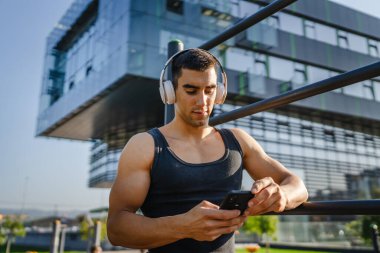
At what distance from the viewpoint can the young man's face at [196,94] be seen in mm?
1469

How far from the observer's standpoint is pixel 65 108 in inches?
825

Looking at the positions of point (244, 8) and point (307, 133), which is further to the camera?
point (307, 133)

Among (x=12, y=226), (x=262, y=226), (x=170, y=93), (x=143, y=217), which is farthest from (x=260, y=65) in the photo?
(x=12, y=226)

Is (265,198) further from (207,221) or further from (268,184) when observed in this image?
(207,221)

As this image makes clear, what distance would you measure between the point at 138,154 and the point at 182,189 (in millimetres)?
236

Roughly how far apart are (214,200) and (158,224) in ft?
0.99

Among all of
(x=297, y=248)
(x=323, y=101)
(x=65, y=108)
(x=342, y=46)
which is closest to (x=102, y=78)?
(x=65, y=108)

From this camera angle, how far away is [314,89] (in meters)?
1.33

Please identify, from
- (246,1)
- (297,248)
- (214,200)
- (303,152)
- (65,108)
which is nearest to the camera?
(214,200)

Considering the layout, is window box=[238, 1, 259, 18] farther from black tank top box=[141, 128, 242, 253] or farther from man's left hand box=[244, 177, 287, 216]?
man's left hand box=[244, 177, 287, 216]

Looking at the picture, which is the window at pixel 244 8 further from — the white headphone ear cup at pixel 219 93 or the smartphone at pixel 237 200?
the smartphone at pixel 237 200

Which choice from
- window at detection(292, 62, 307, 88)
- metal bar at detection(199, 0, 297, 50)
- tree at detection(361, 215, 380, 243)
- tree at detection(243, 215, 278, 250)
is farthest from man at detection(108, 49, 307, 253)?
tree at detection(243, 215, 278, 250)

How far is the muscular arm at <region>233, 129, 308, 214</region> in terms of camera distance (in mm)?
1143

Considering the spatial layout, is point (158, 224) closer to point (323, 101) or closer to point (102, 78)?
point (102, 78)
